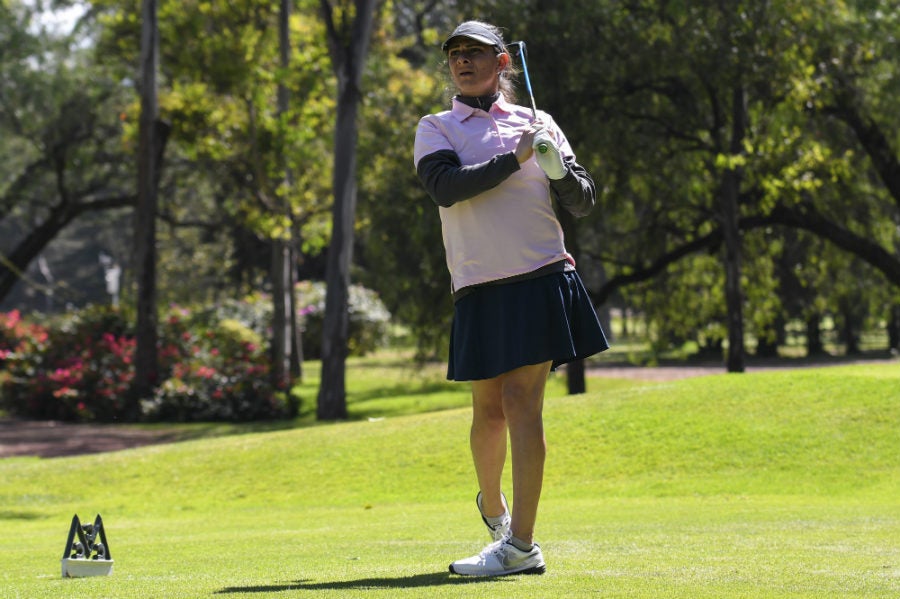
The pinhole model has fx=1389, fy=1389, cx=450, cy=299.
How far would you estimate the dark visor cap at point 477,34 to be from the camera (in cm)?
527

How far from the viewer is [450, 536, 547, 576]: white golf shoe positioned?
509 centimetres

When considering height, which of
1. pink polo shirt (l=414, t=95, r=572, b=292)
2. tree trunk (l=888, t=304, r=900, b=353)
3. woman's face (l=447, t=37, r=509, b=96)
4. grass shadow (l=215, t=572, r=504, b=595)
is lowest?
grass shadow (l=215, t=572, r=504, b=595)

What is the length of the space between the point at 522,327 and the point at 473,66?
1.03 meters

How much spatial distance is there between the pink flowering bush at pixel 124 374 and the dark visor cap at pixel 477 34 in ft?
65.0

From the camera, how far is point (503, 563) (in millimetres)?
5098

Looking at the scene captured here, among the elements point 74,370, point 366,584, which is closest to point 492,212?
point 366,584

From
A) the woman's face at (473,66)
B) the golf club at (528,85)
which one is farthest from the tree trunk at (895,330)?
the woman's face at (473,66)

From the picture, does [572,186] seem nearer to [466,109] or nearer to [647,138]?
[466,109]

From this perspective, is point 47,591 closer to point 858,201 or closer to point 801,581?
point 801,581

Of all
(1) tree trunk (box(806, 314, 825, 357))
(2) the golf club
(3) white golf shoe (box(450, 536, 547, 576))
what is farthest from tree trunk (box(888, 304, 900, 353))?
(3) white golf shoe (box(450, 536, 547, 576))

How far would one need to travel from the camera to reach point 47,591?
4.86 m

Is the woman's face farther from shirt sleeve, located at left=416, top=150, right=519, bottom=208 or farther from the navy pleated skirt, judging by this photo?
the navy pleated skirt

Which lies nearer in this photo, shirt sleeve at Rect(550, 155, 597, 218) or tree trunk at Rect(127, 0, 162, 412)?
shirt sleeve at Rect(550, 155, 597, 218)

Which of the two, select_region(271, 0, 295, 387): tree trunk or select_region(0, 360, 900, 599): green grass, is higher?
select_region(271, 0, 295, 387): tree trunk
